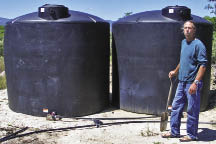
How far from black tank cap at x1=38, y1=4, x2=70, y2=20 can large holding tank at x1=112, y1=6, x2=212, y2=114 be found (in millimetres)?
1158

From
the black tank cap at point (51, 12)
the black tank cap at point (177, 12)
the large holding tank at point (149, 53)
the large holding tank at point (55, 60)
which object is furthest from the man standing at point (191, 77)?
the black tank cap at point (51, 12)

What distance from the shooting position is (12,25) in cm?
571

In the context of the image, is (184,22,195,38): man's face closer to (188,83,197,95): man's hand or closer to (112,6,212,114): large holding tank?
(188,83,197,95): man's hand

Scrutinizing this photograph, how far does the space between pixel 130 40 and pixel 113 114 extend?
1.51 m

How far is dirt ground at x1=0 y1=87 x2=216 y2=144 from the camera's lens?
463cm

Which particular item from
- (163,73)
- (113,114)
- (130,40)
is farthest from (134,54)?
(113,114)

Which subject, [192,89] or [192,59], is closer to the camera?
[192,89]

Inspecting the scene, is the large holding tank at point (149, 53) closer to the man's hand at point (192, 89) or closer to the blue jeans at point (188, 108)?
the blue jeans at point (188, 108)

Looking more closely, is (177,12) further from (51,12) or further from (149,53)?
(51,12)

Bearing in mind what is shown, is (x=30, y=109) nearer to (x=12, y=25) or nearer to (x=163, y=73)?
(x=12, y=25)

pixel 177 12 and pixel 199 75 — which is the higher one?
pixel 177 12

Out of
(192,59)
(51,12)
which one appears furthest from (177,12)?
(51,12)

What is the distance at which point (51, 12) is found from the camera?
548 cm

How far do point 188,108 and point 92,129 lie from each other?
1696 mm
